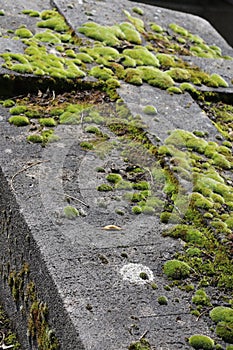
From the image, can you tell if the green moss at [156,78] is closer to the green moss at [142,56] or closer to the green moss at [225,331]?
the green moss at [142,56]

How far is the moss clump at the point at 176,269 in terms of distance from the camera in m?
2.83

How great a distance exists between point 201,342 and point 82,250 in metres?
0.66

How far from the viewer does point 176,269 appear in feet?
9.36

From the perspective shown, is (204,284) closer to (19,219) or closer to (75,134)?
(19,219)

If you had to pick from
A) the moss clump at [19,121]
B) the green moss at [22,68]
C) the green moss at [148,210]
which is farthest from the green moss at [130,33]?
the green moss at [148,210]

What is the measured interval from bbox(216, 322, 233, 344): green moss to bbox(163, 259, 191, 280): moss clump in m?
0.29

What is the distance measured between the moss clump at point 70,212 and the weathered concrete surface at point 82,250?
2 centimetres

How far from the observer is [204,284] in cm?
280

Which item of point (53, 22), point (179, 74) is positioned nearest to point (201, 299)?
point (179, 74)

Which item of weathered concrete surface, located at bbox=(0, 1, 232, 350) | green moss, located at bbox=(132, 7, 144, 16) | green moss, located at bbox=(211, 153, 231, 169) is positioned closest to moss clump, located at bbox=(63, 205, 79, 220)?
weathered concrete surface, located at bbox=(0, 1, 232, 350)

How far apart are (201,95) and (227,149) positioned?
74 centimetres

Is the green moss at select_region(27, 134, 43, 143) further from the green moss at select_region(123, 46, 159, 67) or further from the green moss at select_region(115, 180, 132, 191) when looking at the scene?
the green moss at select_region(123, 46, 159, 67)

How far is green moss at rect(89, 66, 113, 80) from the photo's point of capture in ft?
14.3

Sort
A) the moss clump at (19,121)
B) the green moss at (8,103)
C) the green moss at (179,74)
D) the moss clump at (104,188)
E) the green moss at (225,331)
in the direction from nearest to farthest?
the green moss at (225,331) < the moss clump at (104,188) < the moss clump at (19,121) < the green moss at (8,103) < the green moss at (179,74)
